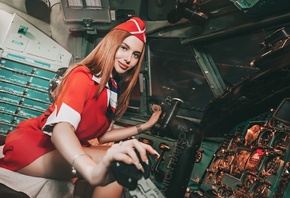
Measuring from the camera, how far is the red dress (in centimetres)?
99

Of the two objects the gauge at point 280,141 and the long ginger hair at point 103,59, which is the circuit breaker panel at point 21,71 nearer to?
the long ginger hair at point 103,59

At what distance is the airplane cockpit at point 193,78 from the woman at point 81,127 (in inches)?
31.6

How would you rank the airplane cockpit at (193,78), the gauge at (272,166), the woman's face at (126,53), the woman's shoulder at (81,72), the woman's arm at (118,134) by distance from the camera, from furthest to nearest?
1. the airplane cockpit at (193,78)
2. the gauge at (272,166)
3. the woman's arm at (118,134)
4. the woman's face at (126,53)
5. the woman's shoulder at (81,72)

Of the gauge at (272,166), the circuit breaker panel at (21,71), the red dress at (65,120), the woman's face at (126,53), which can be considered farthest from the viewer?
the circuit breaker panel at (21,71)

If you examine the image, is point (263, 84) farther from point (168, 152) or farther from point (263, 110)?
point (168, 152)

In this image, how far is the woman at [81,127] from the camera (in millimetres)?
768

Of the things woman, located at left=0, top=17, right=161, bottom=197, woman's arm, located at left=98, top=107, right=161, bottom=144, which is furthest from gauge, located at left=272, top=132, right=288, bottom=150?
woman, located at left=0, top=17, right=161, bottom=197

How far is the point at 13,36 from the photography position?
4.48 meters

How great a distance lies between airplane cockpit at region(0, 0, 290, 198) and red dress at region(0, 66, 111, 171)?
89cm

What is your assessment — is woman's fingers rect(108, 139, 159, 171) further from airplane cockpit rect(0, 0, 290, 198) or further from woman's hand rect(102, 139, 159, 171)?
airplane cockpit rect(0, 0, 290, 198)

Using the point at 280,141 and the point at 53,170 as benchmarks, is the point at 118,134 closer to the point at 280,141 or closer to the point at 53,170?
the point at 53,170

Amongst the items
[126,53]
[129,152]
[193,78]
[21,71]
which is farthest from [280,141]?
[21,71]

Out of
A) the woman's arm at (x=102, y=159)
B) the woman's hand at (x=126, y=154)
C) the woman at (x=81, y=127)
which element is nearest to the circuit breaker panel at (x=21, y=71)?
the woman at (x=81, y=127)

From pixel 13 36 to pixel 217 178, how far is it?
4.08 metres
